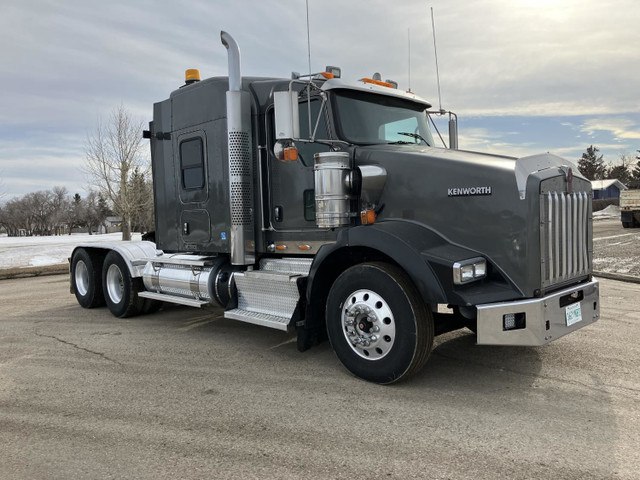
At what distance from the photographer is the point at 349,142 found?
4.71 meters

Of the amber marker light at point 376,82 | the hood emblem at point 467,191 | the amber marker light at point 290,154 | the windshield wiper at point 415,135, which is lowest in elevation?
the hood emblem at point 467,191

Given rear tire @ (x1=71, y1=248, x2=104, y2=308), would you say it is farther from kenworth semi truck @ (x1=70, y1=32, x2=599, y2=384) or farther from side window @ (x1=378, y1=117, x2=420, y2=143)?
side window @ (x1=378, y1=117, x2=420, y2=143)

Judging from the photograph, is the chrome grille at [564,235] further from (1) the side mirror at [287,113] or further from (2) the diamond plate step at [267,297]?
(2) the diamond plate step at [267,297]

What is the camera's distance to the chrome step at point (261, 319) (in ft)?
15.6

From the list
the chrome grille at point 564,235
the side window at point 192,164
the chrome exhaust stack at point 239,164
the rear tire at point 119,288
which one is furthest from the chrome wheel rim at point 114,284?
the chrome grille at point 564,235

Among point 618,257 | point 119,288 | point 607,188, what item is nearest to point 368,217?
point 119,288

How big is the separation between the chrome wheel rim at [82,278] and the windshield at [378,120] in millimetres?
5625

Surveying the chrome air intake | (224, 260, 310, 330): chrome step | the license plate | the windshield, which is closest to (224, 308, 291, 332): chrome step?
(224, 260, 310, 330): chrome step

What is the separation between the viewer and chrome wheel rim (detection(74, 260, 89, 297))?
828cm

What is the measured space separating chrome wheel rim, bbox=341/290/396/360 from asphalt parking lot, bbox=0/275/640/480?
0.31 m

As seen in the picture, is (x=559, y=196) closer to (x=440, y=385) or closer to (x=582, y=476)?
(x=440, y=385)


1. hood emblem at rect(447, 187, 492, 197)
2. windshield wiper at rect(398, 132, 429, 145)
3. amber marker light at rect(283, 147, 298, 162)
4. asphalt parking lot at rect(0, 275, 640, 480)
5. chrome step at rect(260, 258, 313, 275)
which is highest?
windshield wiper at rect(398, 132, 429, 145)

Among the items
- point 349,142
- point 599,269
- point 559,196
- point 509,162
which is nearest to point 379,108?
point 349,142

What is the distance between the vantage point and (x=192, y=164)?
6355 mm
